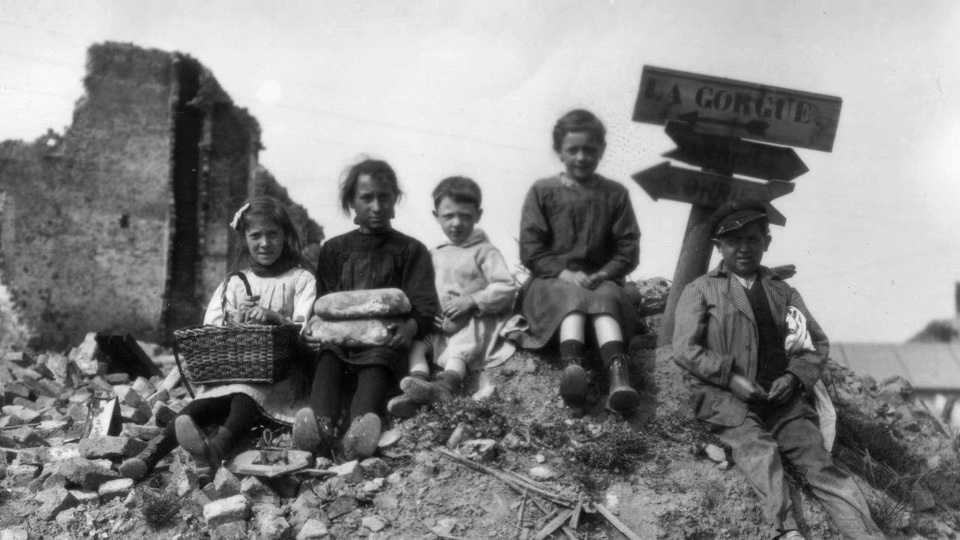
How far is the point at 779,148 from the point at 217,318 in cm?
397

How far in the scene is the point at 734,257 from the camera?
4977mm

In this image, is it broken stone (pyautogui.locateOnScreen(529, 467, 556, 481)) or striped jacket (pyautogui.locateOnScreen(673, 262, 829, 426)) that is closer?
broken stone (pyautogui.locateOnScreen(529, 467, 556, 481))

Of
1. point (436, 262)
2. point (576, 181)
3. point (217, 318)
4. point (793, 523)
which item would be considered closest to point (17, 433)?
point (217, 318)

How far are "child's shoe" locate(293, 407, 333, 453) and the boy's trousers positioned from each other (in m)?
2.31

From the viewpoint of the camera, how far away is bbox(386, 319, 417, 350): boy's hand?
4.89 metres

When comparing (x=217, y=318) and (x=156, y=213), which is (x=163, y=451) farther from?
(x=156, y=213)

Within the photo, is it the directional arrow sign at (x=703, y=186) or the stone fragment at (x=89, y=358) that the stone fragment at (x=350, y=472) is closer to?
the directional arrow sign at (x=703, y=186)

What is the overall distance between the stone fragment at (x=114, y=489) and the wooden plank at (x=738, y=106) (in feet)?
12.8

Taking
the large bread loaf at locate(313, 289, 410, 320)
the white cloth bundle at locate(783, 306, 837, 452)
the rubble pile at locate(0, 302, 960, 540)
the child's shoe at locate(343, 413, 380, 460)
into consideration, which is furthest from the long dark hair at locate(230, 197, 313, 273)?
the white cloth bundle at locate(783, 306, 837, 452)

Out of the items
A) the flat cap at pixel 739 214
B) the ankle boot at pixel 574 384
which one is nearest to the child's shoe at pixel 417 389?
the ankle boot at pixel 574 384

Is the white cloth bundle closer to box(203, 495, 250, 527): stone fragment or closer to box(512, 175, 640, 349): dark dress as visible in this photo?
box(512, 175, 640, 349): dark dress

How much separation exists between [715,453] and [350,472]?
2.11m

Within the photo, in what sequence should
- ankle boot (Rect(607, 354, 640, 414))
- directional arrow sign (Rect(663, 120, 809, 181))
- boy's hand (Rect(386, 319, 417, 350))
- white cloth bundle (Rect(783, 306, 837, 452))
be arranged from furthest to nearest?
directional arrow sign (Rect(663, 120, 809, 181))
boy's hand (Rect(386, 319, 417, 350))
white cloth bundle (Rect(783, 306, 837, 452))
ankle boot (Rect(607, 354, 640, 414))

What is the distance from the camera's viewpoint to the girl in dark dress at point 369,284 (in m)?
4.63
